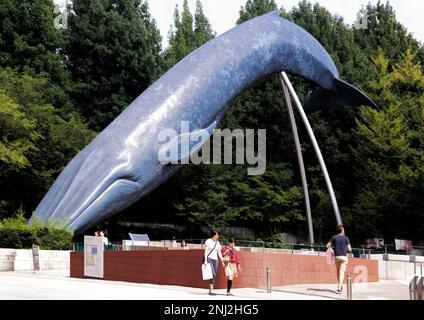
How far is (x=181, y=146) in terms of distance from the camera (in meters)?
30.9

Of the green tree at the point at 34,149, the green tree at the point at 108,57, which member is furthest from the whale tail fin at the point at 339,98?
the green tree at the point at 108,57

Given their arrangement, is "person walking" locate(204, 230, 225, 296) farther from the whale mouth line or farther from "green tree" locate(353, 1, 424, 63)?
"green tree" locate(353, 1, 424, 63)

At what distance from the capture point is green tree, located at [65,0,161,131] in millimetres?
47312

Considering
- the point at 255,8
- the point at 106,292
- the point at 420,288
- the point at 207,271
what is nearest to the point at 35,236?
the point at 106,292

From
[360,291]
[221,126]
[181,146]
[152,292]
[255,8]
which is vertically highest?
[255,8]

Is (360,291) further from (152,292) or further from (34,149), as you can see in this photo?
(34,149)

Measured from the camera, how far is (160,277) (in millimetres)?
19359

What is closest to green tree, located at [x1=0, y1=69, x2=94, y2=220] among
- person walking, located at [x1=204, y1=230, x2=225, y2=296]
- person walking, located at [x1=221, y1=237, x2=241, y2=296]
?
person walking, located at [x1=221, y1=237, x2=241, y2=296]

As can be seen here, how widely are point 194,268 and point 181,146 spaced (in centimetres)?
1311

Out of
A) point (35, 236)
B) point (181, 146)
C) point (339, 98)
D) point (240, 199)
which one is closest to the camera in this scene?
point (35, 236)

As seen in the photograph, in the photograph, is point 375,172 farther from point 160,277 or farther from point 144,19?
point 160,277

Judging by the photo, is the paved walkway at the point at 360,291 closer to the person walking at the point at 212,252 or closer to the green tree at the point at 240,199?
the person walking at the point at 212,252

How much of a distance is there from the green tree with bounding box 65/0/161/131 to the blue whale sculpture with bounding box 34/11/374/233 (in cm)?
1360

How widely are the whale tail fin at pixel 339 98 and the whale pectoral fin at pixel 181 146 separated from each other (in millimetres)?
7471
